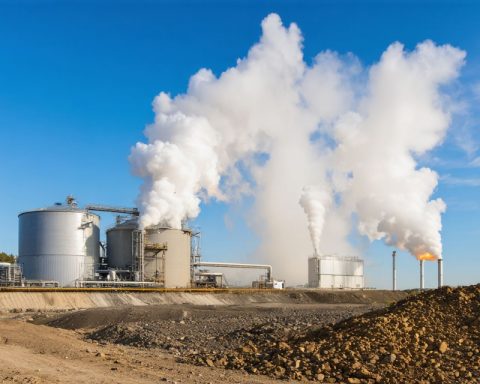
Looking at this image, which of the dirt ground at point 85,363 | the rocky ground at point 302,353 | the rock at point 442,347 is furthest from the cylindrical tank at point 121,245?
the rock at point 442,347

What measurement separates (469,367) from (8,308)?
43510 millimetres

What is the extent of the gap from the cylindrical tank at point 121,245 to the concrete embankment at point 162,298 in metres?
8.25

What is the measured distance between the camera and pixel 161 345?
25281 millimetres

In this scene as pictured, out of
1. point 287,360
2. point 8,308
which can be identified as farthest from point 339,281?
point 287,360

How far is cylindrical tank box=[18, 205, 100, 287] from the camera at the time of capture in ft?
209

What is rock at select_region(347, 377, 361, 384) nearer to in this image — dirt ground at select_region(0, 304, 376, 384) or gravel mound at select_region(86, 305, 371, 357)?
dirt ground at select_region(0, 304, 376, 384)

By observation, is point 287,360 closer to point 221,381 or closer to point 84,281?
point 221,381

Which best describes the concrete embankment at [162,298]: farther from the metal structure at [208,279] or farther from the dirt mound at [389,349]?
the dirt mound at [389,349]

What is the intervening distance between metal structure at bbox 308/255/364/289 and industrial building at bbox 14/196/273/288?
21.2 meters

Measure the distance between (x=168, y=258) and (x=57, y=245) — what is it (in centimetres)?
1245

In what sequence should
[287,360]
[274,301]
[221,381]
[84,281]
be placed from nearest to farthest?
[221,381] < [287,360] < [84,281] < [274,301]

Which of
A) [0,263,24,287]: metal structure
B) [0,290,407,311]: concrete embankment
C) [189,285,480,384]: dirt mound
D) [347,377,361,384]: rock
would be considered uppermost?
[189,285,480,384]: dirt mound

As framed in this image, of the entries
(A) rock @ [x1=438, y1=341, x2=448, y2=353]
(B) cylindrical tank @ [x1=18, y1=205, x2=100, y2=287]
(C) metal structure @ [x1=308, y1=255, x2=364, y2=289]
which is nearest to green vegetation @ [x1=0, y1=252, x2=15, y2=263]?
(B) cylindrical tank @ [x1=18, y1=205, x2=100, y2=287]

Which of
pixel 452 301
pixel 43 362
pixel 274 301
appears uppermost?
pixel 452 301
